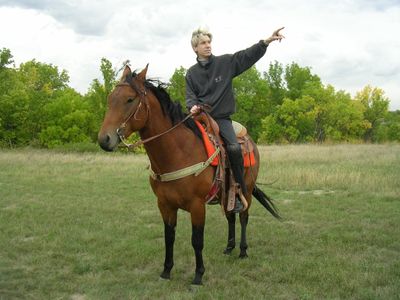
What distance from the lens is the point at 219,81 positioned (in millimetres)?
5215

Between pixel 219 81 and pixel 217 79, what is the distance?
37mm

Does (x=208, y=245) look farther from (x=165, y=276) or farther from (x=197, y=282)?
(x=197, y=282)

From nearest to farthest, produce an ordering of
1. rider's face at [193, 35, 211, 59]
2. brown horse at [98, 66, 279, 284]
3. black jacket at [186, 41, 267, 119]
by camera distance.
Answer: brown horse at [98, 66, 279, 284], rider's face at [193, 35, 211, 59], black jacket at [186, 41, 267, 119]

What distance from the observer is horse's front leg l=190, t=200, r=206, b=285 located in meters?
4.85

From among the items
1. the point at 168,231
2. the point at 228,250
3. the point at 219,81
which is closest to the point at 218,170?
the point at 168,231

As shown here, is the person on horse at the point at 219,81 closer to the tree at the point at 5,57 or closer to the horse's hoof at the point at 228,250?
the horse's hoof at the point at 228,250

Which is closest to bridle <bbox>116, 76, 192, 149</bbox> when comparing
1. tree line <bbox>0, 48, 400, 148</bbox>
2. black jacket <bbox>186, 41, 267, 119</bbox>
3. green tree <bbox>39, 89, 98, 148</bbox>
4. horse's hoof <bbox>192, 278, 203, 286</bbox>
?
black jacket <bbox>186, 41, 267, 119</bbox>

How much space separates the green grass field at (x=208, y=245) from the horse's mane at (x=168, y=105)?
2.03 meters

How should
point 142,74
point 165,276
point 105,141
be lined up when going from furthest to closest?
point 165,276 → point 142,74 → point 105,141

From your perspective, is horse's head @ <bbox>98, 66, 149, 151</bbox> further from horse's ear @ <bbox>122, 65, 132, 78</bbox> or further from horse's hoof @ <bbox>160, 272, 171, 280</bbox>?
horse's hoof @ <bbox>160, 272, 171, 280</bbox>

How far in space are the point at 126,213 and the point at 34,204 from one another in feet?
8.40

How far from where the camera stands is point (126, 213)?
363 inches

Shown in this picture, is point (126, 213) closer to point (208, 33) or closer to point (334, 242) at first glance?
point (334, 242)

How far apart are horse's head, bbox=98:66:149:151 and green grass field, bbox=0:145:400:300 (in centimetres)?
196
